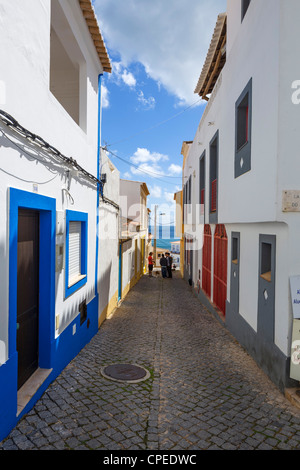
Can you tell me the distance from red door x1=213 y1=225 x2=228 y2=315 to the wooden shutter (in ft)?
14.6

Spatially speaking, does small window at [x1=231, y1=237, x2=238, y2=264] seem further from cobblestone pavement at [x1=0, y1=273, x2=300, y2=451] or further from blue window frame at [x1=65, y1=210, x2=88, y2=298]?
blue window frame at [x1=65, y1=210, x2=88, y2=298]

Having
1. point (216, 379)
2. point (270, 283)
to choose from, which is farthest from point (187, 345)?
point (270, 283)

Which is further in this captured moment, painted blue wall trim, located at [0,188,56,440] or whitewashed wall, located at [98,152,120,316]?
whitewashed wall, located at [98,152,120,316]

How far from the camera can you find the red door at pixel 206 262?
40.1 ft

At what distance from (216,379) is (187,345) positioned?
1.87 metres

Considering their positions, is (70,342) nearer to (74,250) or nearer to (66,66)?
(74,250)

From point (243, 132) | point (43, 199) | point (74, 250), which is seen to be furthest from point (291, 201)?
point (74, 250)

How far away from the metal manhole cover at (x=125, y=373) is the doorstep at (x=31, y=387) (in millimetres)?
1109

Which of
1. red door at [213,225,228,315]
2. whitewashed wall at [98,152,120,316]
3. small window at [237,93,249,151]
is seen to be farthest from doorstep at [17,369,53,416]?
red door at [213,225,228,315]

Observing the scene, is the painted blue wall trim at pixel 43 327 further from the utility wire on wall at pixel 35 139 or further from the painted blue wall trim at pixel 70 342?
the utility wire on wall at pixel 35 139

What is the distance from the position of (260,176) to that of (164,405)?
3943 mm

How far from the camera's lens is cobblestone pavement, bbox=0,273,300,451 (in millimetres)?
3682

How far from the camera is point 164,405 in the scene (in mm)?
4559
